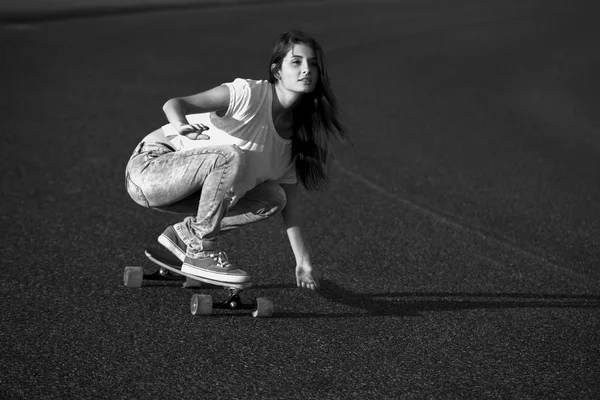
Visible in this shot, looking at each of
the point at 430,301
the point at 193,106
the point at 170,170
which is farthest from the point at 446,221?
the point at 193,106

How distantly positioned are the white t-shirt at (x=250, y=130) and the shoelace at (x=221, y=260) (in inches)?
14.0

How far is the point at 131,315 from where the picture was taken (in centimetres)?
509

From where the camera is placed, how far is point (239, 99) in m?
5.25

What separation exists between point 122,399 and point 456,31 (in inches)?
504

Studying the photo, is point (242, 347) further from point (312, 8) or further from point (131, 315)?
point (312, 8)

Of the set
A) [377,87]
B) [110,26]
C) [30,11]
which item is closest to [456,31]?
[377,87]

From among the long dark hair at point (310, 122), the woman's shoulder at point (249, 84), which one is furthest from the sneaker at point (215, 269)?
the woman's shoulder at point (249, 84)

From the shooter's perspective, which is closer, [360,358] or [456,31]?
[360,358]

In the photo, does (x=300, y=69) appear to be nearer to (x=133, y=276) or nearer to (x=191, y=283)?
(x=191, y=283)

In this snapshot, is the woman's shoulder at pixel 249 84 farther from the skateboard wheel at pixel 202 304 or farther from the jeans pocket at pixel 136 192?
the skateboard wheel at pixel 202 304

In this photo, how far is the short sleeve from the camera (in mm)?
5234

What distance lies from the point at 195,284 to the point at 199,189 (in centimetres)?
59

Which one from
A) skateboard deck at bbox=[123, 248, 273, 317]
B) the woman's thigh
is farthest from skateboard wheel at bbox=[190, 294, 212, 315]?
the woman's thigh

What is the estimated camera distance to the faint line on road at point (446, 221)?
6.39 m
